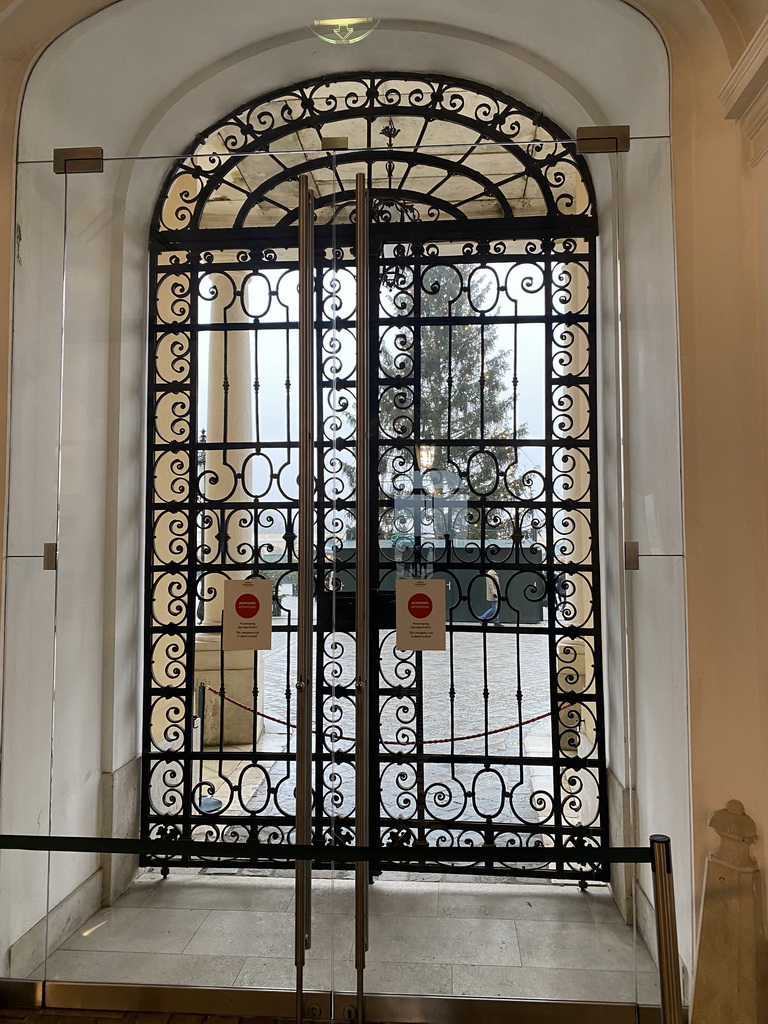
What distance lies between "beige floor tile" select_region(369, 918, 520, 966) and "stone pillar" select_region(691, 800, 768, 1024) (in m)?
0.60

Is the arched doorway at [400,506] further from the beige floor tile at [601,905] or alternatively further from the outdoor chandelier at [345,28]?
the outdoor chandelier at [345,28]

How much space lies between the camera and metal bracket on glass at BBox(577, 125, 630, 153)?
2.69 meters

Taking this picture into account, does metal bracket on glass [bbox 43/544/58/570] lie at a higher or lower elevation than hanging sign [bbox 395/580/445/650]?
higher

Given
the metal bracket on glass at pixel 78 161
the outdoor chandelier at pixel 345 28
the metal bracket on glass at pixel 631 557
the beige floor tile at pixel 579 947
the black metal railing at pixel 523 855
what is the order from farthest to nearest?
the outdoor chandelier at pixel 345 28
the metal bracket on glass at pixel 78 161
the metal bracket on glass at pixel 631 557
the beige floor tile at pixel 579 947
the black metal railing at pixel 523 855

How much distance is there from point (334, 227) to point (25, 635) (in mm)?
1900

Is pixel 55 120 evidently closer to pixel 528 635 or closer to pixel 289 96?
pixel 289 96

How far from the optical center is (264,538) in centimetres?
271

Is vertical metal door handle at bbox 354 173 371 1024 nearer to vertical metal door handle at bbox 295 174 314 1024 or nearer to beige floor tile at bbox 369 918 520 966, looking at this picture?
vertical metal door handle at bbox 295 174 314 1024

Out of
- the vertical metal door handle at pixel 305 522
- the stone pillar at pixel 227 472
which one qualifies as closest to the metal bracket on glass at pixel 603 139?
the vertical metal door handle at pixel 305 522

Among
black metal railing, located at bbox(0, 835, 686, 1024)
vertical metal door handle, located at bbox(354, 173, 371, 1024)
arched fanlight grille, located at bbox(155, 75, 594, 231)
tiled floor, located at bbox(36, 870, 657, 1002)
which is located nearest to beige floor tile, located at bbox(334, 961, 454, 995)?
tiled floor, located at bbox(36, 870, 657, 1002)

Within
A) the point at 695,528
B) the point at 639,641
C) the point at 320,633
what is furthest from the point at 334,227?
the point at 639,641

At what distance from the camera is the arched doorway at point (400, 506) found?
262 cm

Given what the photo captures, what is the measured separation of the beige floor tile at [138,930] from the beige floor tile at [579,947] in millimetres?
1137


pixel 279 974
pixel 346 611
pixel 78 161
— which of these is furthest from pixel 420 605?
pixel 78 161
